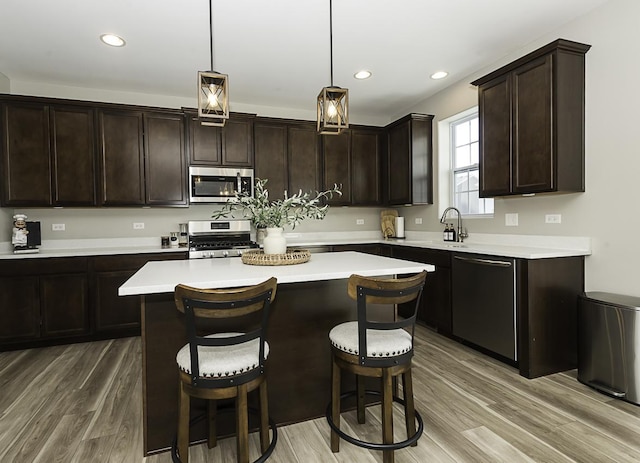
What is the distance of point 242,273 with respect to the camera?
1.94 m

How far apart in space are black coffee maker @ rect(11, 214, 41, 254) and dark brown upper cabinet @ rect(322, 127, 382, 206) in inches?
131

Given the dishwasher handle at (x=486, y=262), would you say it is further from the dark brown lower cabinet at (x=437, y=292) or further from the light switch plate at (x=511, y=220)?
the light switch plate at (x=511, y=220)

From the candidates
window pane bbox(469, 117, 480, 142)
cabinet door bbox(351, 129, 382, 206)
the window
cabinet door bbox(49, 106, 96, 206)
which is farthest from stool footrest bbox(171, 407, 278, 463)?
window pane bbox(469, 117, 480, 142)

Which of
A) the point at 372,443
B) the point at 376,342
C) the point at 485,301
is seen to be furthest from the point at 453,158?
the point at 372,443

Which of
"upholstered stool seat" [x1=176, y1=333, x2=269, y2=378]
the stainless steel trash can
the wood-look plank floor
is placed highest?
"upholstered stool seat" [x1=176, y1=333, x2=269, y2=378]

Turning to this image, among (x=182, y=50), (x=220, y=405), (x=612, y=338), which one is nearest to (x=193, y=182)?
(x=182, y=50)

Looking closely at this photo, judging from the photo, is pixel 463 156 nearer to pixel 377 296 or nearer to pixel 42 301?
pixel 377 296

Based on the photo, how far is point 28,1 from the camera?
2535 mm

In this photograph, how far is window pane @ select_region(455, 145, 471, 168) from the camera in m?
4.19

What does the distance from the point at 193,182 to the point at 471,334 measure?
3403 mm

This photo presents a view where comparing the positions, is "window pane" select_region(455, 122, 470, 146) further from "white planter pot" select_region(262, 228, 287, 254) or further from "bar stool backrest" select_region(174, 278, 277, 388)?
"bar stool backrest" select_region(174, 278, 277, 388)

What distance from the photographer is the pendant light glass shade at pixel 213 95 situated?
200 centimetres

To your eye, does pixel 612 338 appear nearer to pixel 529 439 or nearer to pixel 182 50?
pixel 529 439

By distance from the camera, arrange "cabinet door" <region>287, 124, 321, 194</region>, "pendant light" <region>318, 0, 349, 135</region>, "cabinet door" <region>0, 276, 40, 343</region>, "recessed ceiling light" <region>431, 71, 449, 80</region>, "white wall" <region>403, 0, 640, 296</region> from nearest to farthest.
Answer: "pendant light" <region>318, 0, 349, 135</region> → "white wall" <region>403, 0, 640, 296</region> → "cabinet door" <region>0, 276, 40, 343</region> → "recessed ceiling light" <region>431, 71, 449, 80</region> → "cabinet door" <region>287, 124, 321, 194</region>
